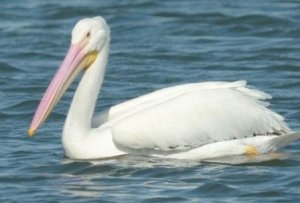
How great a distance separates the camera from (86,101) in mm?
10047

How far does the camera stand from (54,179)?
939 cm

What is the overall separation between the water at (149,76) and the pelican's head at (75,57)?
478mm

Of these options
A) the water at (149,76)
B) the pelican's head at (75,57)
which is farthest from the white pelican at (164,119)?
the water at (149,76)

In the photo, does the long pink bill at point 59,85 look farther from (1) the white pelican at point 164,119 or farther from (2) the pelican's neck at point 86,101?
(2) the pelican's neck at point 86,101

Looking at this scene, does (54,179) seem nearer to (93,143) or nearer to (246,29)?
(93,143)

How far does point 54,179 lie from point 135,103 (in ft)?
3.55

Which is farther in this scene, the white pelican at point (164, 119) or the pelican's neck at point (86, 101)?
the pelican's neck at point (86, 101)

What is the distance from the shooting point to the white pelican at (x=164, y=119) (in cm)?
979

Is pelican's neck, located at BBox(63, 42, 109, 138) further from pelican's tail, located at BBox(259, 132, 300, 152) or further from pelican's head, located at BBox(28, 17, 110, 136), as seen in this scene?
pelican's tail, located at BBox(259, 132, 300, 152)

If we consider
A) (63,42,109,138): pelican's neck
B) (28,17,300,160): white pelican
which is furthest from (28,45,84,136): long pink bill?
(63,42,109,138): pelican's neck


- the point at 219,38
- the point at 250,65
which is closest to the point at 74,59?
the point at 250,65

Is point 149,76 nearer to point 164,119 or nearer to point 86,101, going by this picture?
point 86,101

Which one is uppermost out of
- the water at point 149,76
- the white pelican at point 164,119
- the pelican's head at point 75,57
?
the pelican's head at point 75,57

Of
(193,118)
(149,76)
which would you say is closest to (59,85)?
(193,118)
